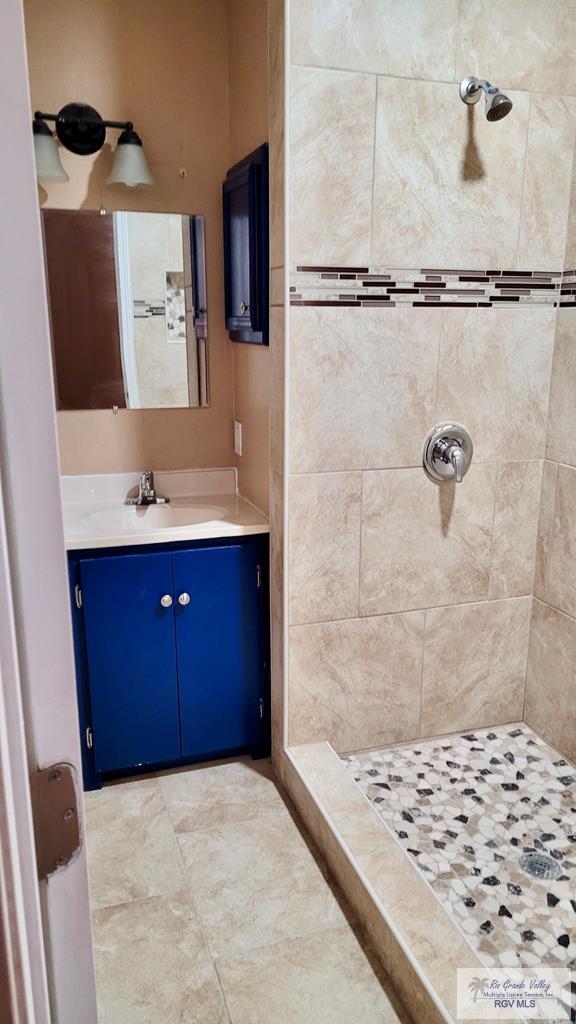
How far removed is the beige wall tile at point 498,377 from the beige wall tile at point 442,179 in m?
0.19

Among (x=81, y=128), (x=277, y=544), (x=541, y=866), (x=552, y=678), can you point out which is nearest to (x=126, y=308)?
(x=81, y=128)

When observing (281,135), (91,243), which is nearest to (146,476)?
(91,243)

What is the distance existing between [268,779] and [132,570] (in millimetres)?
838

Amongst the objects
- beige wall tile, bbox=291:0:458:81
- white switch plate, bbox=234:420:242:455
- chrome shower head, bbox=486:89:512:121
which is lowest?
white switch plate, bbox=234:420:242:455

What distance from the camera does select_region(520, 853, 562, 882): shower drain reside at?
1.93m

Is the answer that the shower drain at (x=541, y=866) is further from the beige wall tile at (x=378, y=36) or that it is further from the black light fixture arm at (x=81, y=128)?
the black light fixture arm at (x=81, y=128)

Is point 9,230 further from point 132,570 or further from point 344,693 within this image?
point 344,693

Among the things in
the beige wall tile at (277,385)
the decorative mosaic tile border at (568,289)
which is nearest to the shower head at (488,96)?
the decorative mosaic tile border at (568,289)

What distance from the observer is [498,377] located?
236cm

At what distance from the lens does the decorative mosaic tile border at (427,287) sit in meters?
2.11

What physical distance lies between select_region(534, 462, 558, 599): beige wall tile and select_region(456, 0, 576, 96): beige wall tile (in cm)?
113

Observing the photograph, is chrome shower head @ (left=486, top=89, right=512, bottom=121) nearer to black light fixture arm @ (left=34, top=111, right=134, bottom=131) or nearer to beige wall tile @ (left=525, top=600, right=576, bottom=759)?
black light fixture arm @ (left=34, top=111, right=134, bottom=131)

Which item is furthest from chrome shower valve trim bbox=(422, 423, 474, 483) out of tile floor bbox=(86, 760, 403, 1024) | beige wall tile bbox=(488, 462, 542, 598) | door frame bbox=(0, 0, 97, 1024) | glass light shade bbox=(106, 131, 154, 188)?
door frame bbox=(0, 0, 97, 1024)

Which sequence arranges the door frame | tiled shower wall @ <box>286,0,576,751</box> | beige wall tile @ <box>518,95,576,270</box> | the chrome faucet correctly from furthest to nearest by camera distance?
the chrome faucet → beige wall tile @ <box>518,95,576,270</box> → tiled shower wall @ <box>286,0,576,751</box> → the door frame
